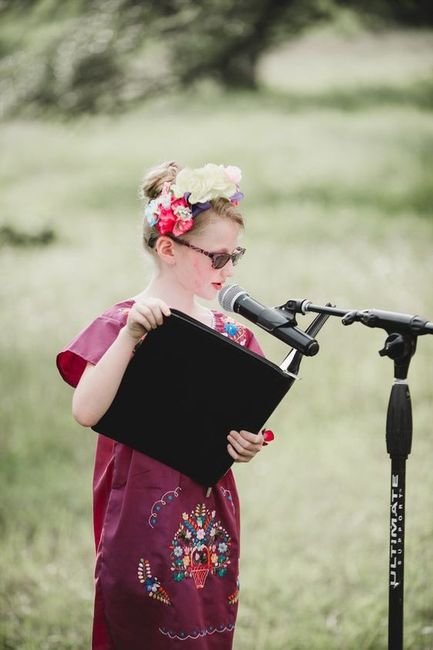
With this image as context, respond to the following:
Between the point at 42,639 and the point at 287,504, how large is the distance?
127cm

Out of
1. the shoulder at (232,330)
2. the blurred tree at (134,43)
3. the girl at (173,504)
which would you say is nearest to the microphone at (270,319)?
the girl at (173,504)

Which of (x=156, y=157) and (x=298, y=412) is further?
(x=156, y=157)

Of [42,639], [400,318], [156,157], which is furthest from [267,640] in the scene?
[156,157]

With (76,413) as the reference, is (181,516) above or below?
below

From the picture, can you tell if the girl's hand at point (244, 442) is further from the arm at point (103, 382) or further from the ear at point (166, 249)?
the ear at point (166, 249)

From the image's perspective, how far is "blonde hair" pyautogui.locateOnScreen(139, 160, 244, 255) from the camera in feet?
6.53

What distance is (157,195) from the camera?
2.08m

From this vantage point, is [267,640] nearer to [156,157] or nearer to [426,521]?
[426,521]

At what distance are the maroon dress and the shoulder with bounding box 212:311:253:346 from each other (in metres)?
0.27

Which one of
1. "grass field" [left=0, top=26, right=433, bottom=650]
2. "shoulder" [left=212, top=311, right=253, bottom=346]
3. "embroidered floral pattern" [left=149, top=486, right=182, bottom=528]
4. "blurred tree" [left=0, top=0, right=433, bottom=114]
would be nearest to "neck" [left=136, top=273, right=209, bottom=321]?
"shoulder" [left=212, top=311, right=253, bottom=346]

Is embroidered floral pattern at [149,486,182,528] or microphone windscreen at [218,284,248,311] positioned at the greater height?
microphone windscreen at [218,284,248,311]

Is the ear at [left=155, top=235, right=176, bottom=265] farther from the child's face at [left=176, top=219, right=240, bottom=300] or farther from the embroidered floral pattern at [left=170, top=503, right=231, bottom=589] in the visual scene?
the embroidered floral pattern at [left=170, top=503, right=231, bottom=589]

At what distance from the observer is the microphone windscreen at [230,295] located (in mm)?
1884

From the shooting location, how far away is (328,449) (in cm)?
394
